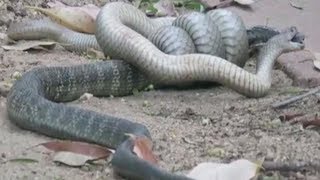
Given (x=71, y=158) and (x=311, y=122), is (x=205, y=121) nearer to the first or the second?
(x=311, y=122)

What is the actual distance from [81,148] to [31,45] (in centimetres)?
211

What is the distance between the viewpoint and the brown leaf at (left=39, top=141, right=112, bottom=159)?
11.8 ft

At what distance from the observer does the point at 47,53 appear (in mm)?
5598

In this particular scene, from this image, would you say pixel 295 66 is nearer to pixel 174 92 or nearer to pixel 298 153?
pixel 174 92

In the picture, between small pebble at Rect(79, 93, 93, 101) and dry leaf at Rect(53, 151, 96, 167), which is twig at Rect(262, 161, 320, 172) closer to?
dry leaf at Rect(53, 151, 96, 167)

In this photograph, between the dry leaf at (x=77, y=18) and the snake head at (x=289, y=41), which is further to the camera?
the dry leaf at (x=77, y=18)

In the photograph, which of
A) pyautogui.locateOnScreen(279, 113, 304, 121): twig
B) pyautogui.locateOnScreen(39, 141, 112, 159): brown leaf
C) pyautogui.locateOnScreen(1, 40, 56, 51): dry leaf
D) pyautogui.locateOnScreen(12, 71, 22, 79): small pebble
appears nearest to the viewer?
pyautogui.locateOnScreen(39, 141, 112, 159): brown leaf

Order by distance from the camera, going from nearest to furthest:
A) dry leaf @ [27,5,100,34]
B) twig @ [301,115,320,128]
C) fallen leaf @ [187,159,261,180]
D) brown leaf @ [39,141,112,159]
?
fallen leaf @ [187,159,261,180]
brown leaf @ [39,141,112,159]
twig @ [301,115,320,128]
dry leaf @ [27,5,100,34]

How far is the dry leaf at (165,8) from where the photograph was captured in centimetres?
655

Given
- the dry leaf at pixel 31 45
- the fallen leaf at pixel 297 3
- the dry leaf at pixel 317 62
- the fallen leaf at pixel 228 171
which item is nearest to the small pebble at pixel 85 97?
the dry leaf at pixel 31 45

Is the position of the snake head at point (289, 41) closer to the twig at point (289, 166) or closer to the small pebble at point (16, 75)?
the small pebble at point (16, 75)

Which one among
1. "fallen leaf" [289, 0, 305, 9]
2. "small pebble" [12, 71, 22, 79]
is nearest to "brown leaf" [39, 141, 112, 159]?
"small pebble" [12, 71, 22, 79]

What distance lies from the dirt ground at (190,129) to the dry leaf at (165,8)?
1065 millimetres

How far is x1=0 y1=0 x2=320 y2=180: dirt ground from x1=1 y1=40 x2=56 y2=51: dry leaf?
0.17 feet
